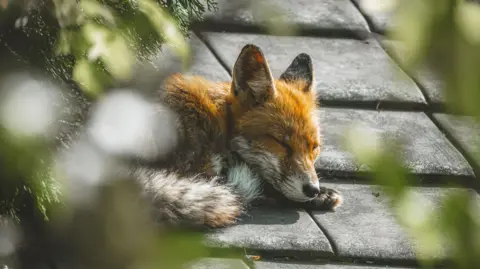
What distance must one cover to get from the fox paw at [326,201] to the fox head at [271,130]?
0.21 feet

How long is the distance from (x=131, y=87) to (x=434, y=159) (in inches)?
124

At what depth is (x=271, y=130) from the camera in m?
3.95

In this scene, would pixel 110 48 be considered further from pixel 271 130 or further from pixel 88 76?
pixel 271 130

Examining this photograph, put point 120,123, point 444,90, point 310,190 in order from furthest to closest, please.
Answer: point 310,190
point 120,123
point 444,90

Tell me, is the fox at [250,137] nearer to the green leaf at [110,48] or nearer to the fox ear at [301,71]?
the fox ear at [301,71]

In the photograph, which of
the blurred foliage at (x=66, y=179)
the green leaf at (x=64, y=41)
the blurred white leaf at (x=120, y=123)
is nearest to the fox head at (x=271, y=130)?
the blurred foliage at (x=66, y=179)

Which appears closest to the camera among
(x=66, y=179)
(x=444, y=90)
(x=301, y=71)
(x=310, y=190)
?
(x=444, y=90)

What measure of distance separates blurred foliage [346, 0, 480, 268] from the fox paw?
290cm

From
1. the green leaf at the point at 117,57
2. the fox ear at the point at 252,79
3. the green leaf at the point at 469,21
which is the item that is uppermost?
the green leaf at the point at 469,21

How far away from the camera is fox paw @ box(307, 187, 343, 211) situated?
3902mm

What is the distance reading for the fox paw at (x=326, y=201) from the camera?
12.8ft

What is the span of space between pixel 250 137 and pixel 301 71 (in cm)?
57

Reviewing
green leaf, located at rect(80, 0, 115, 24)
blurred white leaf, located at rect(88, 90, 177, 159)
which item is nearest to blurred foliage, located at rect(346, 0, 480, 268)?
blurred white leaf, located at rect(88, 90, 177, 159)

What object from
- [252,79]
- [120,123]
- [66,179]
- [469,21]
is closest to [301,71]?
[252,79]
